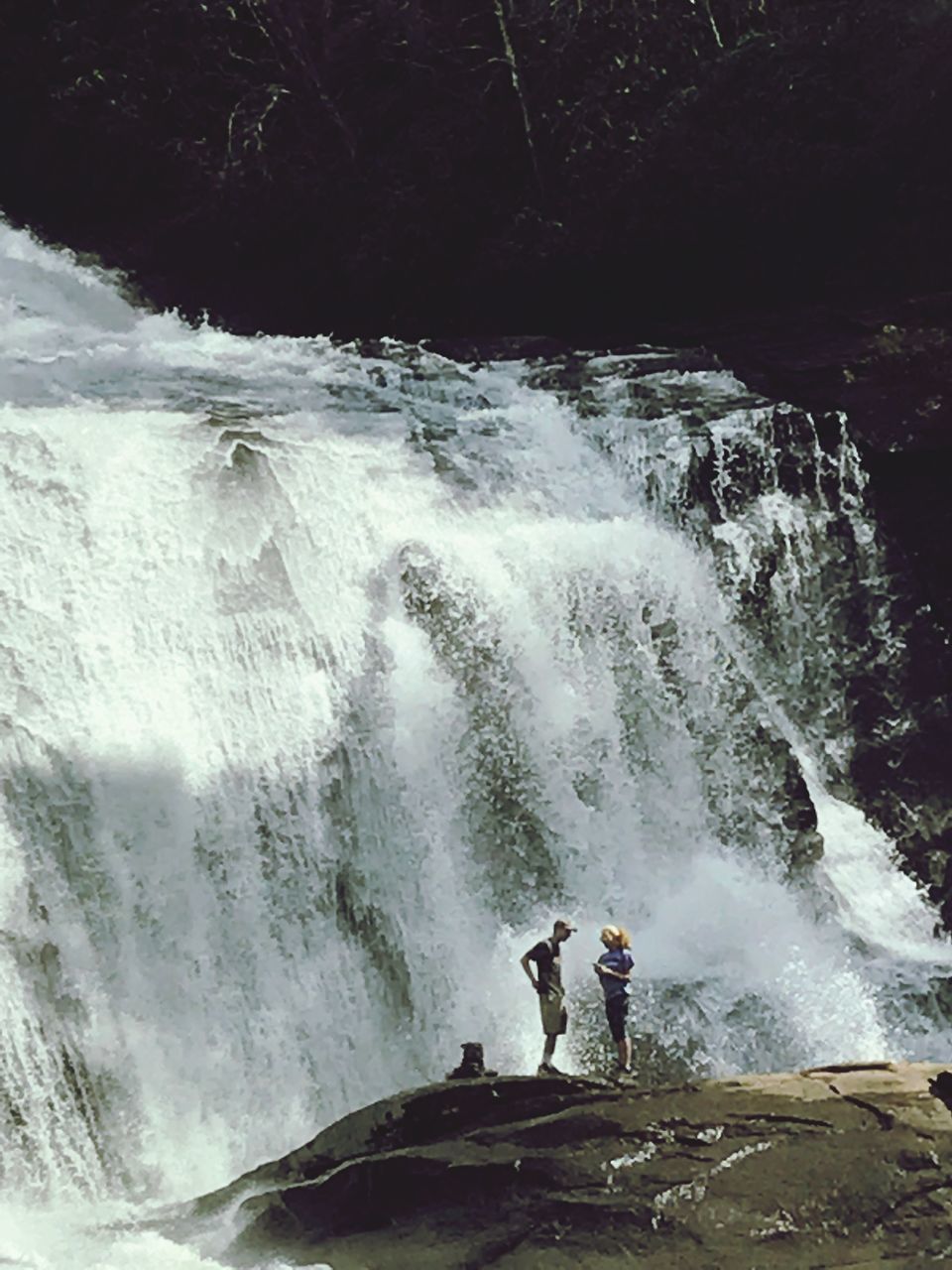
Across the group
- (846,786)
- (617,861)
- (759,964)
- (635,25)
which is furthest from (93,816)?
(635,25)

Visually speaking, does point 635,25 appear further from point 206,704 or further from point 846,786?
point 206,704

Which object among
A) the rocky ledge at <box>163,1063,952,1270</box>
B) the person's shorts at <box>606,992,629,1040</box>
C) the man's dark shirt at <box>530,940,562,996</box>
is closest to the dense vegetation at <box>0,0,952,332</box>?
the man's dark shirt at <box>530,940,562,996</box>

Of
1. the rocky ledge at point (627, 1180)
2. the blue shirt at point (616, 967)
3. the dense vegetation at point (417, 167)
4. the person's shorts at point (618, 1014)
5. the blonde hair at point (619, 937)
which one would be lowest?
the rocky ledge at point (627, 1180)

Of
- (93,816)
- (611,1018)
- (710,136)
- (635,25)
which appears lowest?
(611,1018)

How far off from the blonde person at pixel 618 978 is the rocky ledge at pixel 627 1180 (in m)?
0.68

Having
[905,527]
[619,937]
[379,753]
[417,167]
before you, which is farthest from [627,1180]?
[417,167]

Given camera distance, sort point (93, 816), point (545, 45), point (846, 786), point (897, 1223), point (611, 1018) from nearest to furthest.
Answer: point (897, 1223), point (611, 1018), point (93, 816), point (846, 786), point (545, 45)

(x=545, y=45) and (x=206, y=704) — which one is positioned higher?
(x=545, y=45)

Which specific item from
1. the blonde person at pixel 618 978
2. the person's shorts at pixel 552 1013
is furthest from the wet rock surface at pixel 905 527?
the person's shorts at pixel 552 1013

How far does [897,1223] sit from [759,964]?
16.4 ft

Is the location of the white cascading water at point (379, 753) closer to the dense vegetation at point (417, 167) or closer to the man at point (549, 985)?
the man at point (549, 985)

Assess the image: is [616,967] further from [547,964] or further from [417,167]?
[417,167]

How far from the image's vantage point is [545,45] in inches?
732

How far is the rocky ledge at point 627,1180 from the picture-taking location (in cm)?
733
